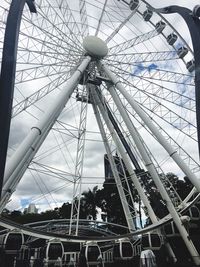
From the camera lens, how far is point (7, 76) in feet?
36.5

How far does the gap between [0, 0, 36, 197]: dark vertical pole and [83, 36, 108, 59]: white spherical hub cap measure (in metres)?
7.62

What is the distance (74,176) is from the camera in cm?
1692

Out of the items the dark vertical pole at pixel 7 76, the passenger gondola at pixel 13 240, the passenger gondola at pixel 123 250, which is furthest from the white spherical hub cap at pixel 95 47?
the passenger gondola at pixel 123 250

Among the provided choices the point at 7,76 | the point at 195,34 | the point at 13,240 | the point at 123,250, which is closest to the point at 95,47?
the point at 195,34

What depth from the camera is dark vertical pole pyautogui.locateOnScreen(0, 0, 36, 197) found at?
1023cm

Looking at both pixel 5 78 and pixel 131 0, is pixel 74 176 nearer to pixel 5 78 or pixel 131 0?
pixel 5 78

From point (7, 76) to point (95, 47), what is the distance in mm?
10721

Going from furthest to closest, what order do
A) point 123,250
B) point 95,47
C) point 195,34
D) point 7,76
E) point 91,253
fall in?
point 95,47 < point 123,250 < point 91,253 < point 195,34 < point 7,76

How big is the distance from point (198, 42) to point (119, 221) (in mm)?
38046

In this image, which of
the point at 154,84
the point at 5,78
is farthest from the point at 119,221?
the point at 5,78

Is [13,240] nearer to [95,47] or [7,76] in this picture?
[7,76]

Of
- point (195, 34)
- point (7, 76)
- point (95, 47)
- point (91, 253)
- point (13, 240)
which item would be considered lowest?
point (91, 253)

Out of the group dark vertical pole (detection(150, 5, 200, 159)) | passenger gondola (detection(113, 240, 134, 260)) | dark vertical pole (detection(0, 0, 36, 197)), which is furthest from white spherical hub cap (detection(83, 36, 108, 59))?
passenger gondola (detection(113, 240, 134, 260))

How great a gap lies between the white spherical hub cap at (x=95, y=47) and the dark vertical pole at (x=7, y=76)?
7620 mm
